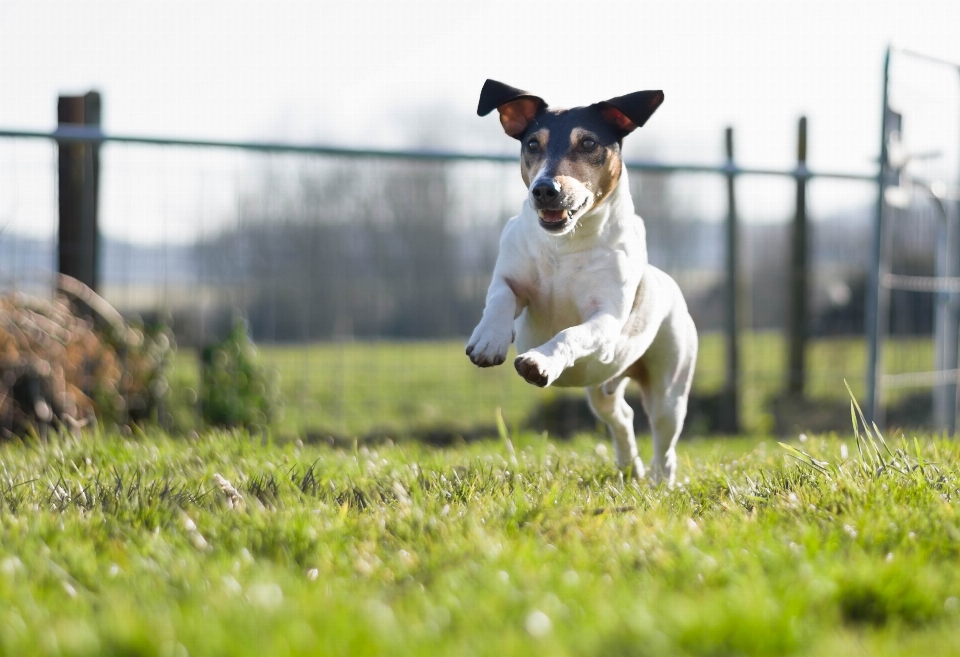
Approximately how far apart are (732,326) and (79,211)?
17.2 feet

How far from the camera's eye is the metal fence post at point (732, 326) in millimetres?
8141

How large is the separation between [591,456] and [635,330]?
2.91 feet

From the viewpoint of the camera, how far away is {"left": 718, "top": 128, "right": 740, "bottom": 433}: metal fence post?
8.14m

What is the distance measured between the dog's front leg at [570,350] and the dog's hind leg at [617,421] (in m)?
0.64

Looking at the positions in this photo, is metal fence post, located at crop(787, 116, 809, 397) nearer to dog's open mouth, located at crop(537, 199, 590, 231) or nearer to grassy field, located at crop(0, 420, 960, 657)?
Answer: grassy field, located at crop(0, 420, 960, 657)

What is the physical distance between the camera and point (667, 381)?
4406mm

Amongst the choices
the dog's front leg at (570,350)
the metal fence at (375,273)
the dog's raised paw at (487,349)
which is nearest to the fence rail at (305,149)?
the metal fence at (375,273)

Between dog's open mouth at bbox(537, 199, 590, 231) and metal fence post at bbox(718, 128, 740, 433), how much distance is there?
16.8 feet

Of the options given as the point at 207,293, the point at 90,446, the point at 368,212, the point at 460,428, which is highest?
the point at 368,212

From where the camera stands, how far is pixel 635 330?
12.9ft

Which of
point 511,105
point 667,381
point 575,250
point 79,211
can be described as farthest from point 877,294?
point 79,211

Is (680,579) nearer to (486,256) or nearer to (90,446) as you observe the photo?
(90,446)

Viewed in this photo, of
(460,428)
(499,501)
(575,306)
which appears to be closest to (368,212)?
(460,428)

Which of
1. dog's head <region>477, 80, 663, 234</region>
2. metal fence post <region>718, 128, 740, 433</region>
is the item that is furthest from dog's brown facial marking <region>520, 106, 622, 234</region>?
metal fence post <region>718, 128, 740, 433</region>
